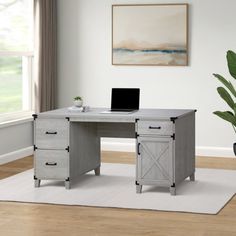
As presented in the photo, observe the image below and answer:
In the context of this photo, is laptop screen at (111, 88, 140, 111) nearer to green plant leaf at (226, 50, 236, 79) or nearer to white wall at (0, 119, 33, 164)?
green plant leaf at (226, 50, 236, 79)

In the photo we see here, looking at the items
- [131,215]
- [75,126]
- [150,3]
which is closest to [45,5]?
[150,3]

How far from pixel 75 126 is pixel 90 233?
1.71m

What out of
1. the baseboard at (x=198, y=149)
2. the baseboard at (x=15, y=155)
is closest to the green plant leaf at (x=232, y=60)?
the baseboard at (x=198, y=149)

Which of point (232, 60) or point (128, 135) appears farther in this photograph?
point (128, 135)

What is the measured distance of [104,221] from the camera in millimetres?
5023

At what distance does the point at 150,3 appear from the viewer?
8.19 m

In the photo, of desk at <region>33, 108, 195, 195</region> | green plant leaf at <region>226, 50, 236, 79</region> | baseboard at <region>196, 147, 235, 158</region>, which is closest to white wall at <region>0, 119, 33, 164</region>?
desk at <region>33, 108, 195, 195</region>

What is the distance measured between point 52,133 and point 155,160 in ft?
3.18

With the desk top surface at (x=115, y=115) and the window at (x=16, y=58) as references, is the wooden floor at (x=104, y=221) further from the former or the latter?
the window at (x=16, y=58)

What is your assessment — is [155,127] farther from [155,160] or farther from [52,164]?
[52,164]

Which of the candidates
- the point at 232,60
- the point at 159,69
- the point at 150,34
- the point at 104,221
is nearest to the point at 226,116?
the point at 232,60

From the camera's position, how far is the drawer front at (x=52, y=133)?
611 centimetres

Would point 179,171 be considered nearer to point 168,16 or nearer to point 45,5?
point 168,16

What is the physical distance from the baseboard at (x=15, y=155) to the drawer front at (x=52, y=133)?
1.53 metres
